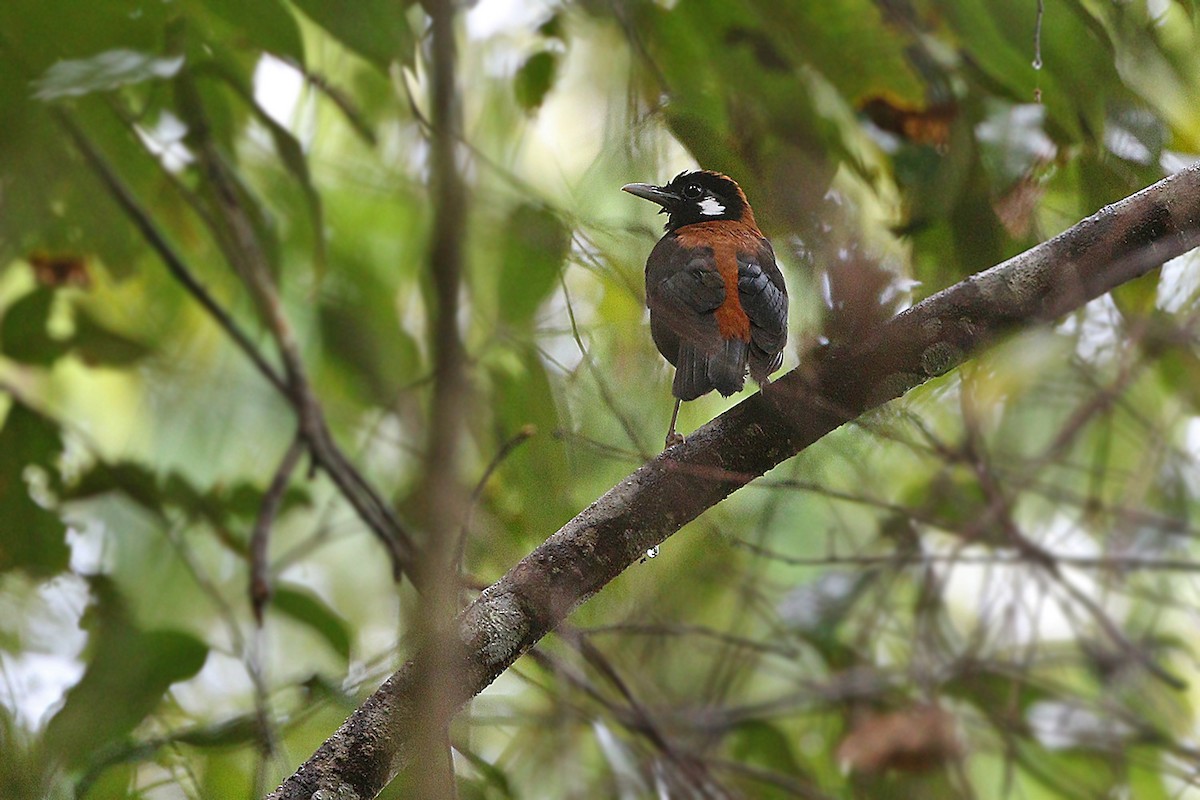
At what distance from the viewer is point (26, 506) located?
1616mm

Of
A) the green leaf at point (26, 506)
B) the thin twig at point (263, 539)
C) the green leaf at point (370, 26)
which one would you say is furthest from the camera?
the green leaf at point (26, 506)

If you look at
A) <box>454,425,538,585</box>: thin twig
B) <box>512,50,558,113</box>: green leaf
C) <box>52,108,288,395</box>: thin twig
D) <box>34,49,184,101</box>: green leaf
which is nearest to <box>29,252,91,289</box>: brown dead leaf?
<box>52,108,288,395</box>: thin twig

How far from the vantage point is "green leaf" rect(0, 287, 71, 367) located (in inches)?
73.4

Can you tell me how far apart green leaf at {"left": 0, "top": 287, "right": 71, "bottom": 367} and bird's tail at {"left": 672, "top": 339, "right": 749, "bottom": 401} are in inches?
60.1

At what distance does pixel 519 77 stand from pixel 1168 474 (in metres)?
1.34

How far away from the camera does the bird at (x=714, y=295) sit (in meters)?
0.70

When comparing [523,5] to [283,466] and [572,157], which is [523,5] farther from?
[283,466]

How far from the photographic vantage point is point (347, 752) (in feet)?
2.43

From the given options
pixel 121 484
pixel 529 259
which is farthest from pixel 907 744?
pixel 121 484

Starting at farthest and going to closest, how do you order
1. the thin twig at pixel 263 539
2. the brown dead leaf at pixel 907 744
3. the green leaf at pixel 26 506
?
the brown dead leaf at pixel 907 744 < the green leaf at pixel 26 506 < the thin twig at pixel 263 539

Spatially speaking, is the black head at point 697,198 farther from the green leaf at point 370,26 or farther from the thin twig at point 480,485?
the green leaf at point 370,26

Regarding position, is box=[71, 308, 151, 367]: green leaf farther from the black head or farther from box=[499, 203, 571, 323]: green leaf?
the black head

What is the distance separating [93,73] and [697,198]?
939 mm

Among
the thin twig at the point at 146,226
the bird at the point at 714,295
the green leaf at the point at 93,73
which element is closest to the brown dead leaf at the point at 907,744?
the thin twig at the point at 146,226
